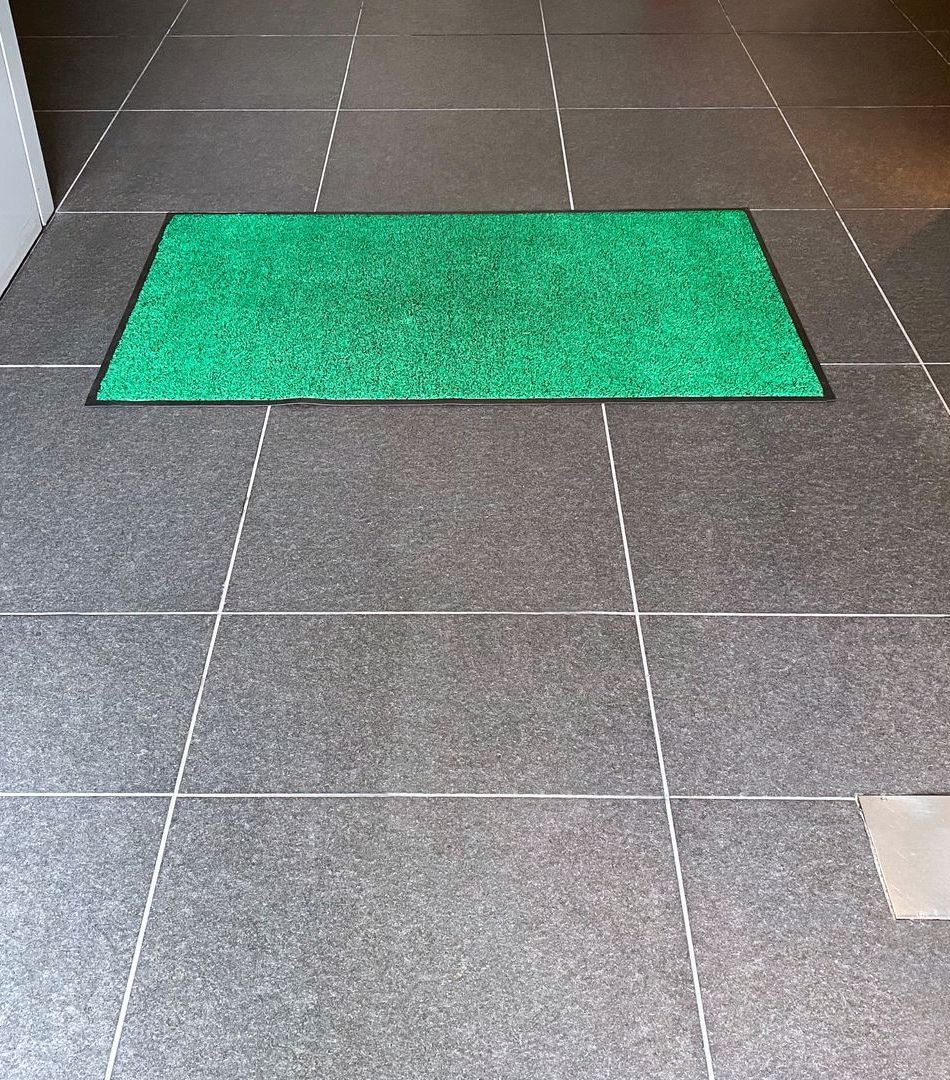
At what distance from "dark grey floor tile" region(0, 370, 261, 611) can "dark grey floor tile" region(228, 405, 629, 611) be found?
0.22 ft

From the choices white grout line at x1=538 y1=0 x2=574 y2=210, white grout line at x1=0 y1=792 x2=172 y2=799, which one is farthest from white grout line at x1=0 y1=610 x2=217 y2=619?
white grout line at x1=538 y1=0 x2=574 y2=210

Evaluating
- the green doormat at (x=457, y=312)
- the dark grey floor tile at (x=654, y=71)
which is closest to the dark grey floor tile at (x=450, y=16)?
the dark grey floor tile at (x=654, y=71)

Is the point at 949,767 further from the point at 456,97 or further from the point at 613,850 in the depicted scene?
the point at 456,97

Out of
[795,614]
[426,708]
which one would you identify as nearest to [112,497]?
[426,708]

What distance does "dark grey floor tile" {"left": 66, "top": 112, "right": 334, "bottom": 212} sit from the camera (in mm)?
2926

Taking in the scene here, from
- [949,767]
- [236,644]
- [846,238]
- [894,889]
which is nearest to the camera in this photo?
[894,889]

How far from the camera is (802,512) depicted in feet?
6.42

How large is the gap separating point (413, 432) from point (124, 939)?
1.09 metres

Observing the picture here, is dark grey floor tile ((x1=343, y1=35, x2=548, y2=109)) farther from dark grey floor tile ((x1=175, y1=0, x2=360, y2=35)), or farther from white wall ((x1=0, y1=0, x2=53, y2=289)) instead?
white wall ((x1=0, y1=0, x2=53, y2=289))

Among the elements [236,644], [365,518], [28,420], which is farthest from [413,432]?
[28,420]

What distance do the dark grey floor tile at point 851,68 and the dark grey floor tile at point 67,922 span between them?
299 cm

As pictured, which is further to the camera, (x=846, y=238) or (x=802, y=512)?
A: (x=846, y=238)

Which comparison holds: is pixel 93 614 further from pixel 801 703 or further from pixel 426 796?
pixel 801 703

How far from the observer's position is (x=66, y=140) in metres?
3.21
